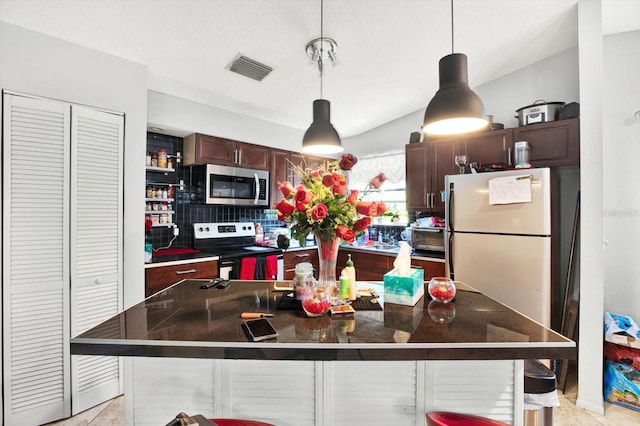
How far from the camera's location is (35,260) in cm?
197

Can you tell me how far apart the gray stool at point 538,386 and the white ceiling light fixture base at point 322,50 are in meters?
2.43

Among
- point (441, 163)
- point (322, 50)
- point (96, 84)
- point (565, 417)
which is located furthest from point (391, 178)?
point (96, 84)

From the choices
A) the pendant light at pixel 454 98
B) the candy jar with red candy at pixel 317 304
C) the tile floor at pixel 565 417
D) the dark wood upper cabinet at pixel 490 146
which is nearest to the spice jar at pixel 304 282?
the candy jar with red candy at pixel 317 304

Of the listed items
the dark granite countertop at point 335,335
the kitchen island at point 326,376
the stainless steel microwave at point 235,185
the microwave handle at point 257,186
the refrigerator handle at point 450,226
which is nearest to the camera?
the dark granite countertop at point 335,335

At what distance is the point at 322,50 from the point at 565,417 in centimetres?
324

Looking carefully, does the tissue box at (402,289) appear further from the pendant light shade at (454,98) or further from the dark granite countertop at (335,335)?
the pendant light shade at (454,98)

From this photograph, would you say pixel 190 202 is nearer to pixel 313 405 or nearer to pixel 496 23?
pixel 313 405

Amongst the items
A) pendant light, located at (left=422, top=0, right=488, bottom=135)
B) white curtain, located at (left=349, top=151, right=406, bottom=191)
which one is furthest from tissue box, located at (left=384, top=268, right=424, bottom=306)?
white curtain, located at (left=349, top=151, right=406, bottom=191)

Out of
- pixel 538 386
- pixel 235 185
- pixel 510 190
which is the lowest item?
pixel 538 386

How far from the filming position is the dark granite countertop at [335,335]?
100cm

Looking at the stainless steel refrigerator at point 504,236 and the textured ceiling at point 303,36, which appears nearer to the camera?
the textured ceiling at point 303,36

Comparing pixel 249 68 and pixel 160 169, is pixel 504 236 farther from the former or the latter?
pixel 160 169

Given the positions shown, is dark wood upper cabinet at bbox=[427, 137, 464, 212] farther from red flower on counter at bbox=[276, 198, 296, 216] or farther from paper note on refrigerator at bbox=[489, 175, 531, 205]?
red flower on counter at bbox=[276, 198, 296, 216]

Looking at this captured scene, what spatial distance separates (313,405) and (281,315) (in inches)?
14.2
